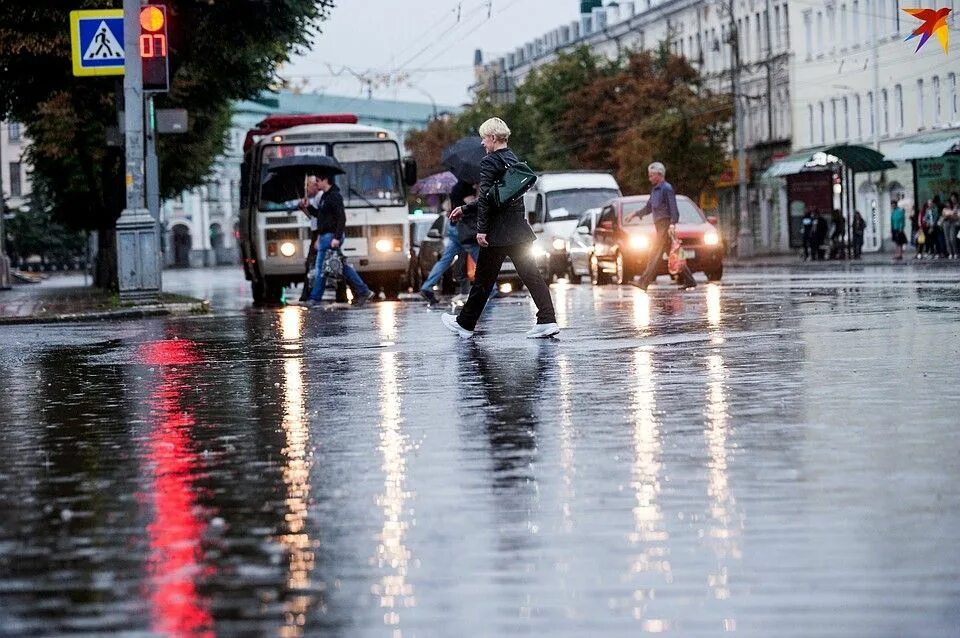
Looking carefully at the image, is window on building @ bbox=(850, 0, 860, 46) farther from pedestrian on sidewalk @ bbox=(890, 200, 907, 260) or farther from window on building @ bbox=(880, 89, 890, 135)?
pedestrian on sidewalk @ bbox=(890, 200, 907, 260)

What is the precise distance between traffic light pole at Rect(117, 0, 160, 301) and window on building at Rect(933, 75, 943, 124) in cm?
4784

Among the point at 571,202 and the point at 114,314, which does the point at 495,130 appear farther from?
the point at 571,202

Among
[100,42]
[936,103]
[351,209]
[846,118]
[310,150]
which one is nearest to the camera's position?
[100,42]

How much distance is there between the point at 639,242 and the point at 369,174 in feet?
20.1

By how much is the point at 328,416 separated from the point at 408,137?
117m

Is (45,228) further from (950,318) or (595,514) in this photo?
(595,514)

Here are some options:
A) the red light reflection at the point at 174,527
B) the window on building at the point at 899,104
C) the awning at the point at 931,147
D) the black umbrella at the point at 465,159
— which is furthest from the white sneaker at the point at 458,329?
the window on building at the point at 899,104

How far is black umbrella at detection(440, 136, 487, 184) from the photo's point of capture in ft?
97.7

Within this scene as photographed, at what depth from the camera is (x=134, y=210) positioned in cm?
3116

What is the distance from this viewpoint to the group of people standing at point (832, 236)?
62938 millimetres

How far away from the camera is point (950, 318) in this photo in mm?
19688

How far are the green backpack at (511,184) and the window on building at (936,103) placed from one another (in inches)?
2310

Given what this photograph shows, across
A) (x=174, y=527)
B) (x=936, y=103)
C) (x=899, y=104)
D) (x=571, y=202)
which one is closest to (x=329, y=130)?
(x=571, y=202)

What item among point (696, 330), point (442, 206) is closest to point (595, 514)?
point (696, 330)
